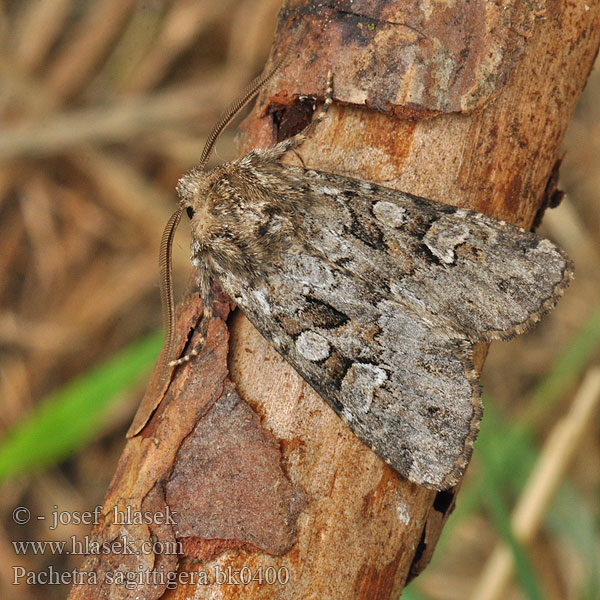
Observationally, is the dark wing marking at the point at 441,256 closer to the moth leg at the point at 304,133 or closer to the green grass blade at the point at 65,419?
the moth leg at the point at 304,133

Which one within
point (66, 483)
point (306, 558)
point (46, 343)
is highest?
point (306, 558)

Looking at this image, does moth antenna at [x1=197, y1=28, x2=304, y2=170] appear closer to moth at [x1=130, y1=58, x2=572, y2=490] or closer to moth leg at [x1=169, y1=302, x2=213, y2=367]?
moth at [x1=130, y1=58, x2=572, y2=490]

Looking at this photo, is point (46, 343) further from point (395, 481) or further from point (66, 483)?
point (395, 481)

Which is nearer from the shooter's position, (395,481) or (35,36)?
(395,481)

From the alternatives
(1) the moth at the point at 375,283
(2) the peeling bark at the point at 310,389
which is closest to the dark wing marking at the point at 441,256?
(1) the moth at the point at 375,283

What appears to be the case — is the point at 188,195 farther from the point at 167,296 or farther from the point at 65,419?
the point at 65,419

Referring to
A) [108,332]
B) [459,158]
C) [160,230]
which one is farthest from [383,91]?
[108,332]
